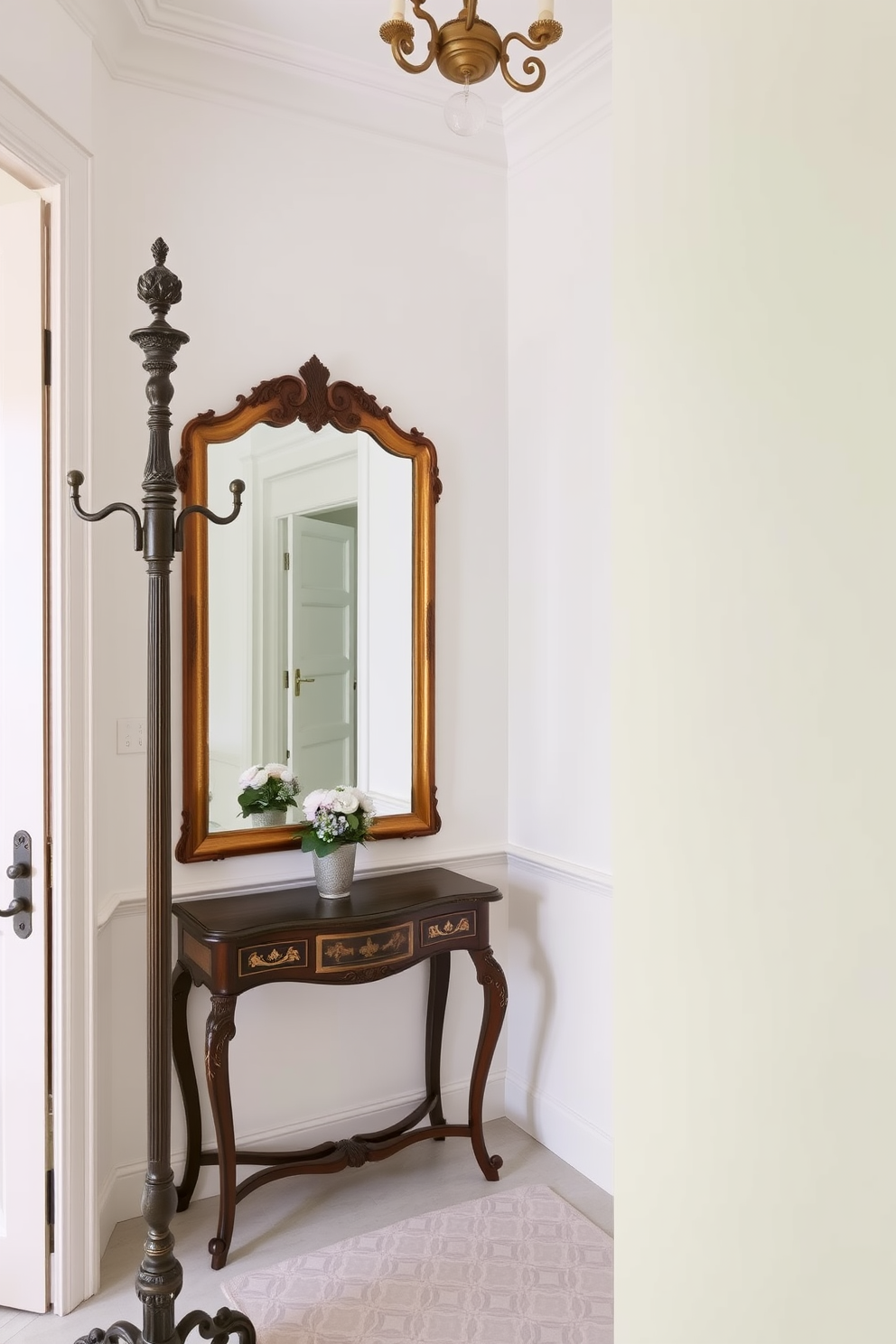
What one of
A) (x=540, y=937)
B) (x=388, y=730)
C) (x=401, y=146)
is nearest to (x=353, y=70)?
(x=401, y=146)

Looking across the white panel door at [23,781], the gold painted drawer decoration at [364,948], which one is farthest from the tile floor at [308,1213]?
the gold painted drawer decoration at [364,948]

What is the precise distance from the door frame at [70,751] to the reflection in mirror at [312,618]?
488mm

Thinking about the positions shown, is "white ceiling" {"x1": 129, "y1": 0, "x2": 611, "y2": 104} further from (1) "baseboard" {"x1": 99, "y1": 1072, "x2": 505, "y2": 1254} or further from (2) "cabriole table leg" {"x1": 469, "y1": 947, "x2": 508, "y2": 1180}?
(1) "baseboard" {"x1": 99, "y1": 1072, "x2": 505, "y2": 1254}

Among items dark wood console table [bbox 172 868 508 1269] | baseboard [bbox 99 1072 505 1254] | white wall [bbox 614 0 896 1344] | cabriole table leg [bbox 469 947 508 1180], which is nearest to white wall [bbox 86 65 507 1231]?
baseboard [bbox 99 1072 505 1254]

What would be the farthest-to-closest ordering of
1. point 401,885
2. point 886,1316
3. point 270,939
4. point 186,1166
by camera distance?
point 401,885, point 186,1166, point 270,939, point 886,1316

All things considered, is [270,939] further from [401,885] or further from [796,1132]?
[796,1132]

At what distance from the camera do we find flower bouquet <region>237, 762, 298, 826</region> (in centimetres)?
274

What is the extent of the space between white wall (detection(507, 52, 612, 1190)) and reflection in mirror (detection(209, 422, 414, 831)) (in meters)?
0.42

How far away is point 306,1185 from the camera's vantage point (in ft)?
9.10

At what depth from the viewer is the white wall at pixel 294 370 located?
2.55 metres

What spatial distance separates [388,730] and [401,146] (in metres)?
1.84

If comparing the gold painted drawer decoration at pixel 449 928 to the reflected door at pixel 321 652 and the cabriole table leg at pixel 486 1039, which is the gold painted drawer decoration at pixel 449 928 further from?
the reflected door at pixel 321 652

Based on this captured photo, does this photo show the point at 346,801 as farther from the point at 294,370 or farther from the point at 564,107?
the point at 564,107

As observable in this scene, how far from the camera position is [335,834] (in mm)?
2611
